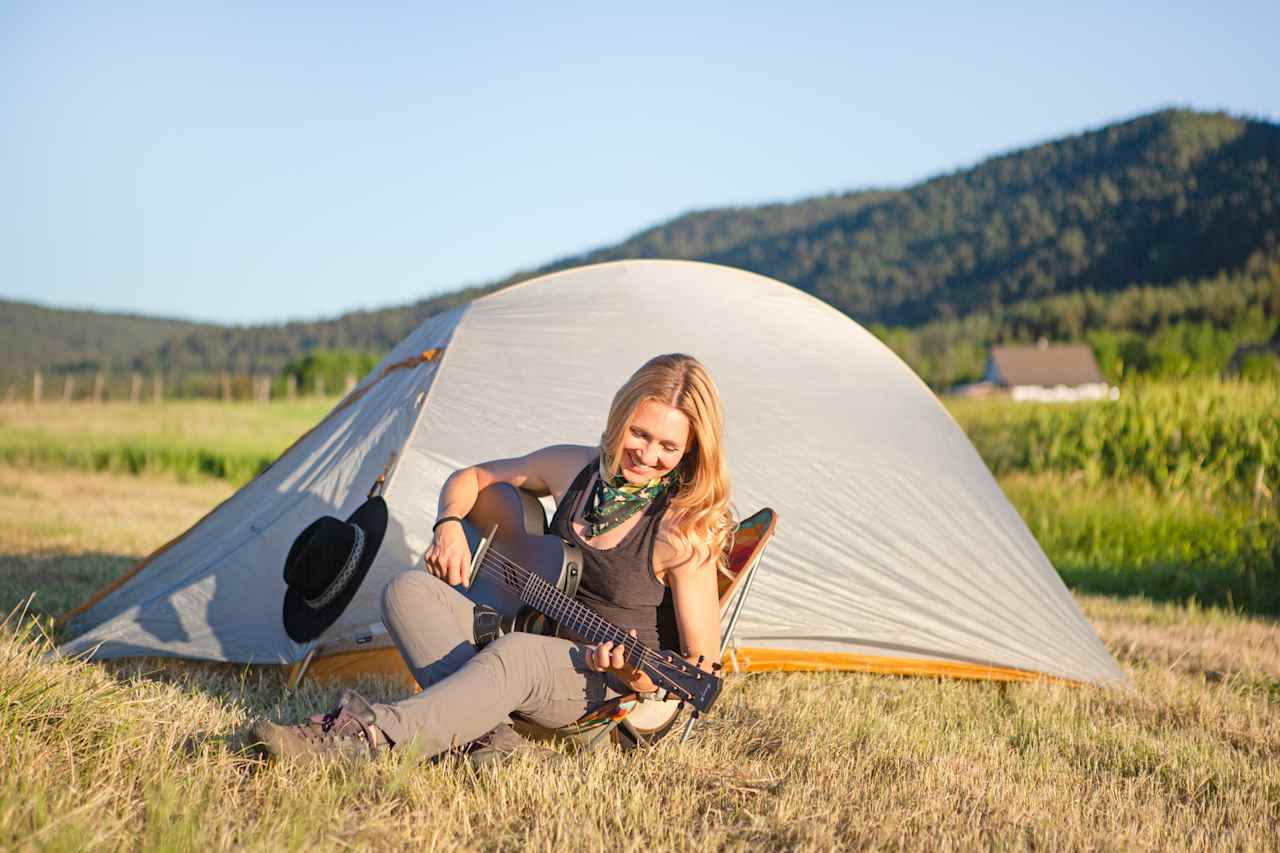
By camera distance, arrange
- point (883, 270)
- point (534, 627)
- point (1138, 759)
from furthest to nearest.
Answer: point (883, 270)
point (1138, 759)
point (534, 627)

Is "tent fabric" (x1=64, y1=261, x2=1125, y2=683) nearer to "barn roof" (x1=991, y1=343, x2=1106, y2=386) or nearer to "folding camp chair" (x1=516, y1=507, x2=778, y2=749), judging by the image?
"folding camp chair" (x1=516, y1=507, x2=778, y2=749)

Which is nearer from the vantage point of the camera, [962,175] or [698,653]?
[698,653]

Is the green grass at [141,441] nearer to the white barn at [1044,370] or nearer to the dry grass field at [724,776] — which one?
the dry grass field at [724,776]

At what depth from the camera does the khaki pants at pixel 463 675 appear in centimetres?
279

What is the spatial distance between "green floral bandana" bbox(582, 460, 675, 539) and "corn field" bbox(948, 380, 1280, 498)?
22.3ft

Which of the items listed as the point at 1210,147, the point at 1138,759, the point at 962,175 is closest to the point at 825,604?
the point at 1138,759

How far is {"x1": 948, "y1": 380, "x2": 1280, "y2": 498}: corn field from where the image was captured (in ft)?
29.4

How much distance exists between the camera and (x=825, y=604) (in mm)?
4852

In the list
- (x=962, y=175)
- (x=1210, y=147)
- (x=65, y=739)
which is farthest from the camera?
(x=962, y=175)

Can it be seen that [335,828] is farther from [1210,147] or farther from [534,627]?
[1210,147]

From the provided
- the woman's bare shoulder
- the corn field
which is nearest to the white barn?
the corn field

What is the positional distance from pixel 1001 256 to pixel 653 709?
115638 mm

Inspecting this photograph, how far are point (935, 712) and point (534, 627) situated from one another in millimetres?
1847

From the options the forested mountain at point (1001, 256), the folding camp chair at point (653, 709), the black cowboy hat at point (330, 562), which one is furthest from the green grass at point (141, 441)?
the forested mountain at point (1001, 256)
